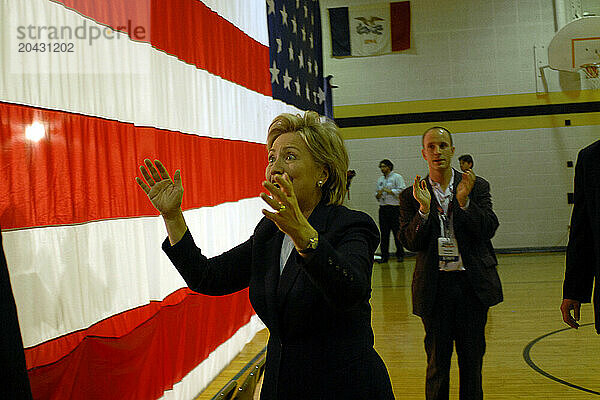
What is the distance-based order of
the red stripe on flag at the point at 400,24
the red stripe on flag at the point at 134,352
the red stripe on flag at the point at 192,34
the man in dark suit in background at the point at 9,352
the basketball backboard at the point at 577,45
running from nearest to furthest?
the man in dark suit in background at the point at 9,352, the red stripe on flag at the point at 134,352, the red stripe on flag at the point at 192,34, the basketball backboard at the point at 577,45, the red stripe on flag at the point at 400,24

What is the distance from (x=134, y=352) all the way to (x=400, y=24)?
1070 cm

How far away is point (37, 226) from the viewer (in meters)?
2.42

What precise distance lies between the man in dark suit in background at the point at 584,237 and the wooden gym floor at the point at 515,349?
1929mm

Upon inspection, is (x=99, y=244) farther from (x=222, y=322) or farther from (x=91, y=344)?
(x=222, y=322)

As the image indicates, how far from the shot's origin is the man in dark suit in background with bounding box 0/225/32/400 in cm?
99

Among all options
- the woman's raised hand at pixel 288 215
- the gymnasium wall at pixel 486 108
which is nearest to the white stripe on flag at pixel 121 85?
the woman's raised hand at pixel 288 215

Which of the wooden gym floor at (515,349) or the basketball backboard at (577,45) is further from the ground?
the basketball backboard at (577,45)

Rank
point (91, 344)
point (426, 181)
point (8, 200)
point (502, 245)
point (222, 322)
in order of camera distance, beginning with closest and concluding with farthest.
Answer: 1. point (8, 200)
2. point (91, 344)
3. point (426, 181)
4. point (222, 322)
5. point (502, 245)

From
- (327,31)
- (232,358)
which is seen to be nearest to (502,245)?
(327,31)

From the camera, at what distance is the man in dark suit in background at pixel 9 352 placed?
0.99m

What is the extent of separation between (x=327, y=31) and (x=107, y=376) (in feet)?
36.1

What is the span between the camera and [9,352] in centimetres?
101

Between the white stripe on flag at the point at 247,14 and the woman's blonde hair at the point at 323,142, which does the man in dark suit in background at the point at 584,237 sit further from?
the white stripe on flag at the point at 247,14

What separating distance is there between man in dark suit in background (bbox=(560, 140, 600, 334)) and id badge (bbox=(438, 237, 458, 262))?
0.79 metres
